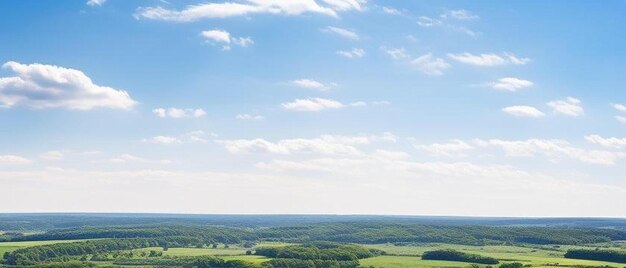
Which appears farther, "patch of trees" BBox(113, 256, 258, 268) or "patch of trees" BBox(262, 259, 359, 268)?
"patch of trees" BBox(113, 256, 258, 268)

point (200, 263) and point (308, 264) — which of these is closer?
point (308, 264)

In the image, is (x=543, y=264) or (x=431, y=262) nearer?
(x=543, y=264)

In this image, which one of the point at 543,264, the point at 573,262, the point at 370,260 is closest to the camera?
the point at 543,264

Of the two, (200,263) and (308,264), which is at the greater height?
(308,264)

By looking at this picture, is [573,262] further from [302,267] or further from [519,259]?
[302,267]

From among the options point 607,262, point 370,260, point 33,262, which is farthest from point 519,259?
point 33,262

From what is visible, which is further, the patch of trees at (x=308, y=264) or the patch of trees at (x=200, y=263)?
the patch of trees at (x=200, y=263)

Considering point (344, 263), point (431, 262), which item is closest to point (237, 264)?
point (344, 263)

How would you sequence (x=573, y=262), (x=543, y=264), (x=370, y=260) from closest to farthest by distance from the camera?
(x=543, y=264), (x=573, y=262), (x=370, y=260)

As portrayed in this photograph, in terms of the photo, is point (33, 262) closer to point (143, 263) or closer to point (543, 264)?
point (143, 263)
